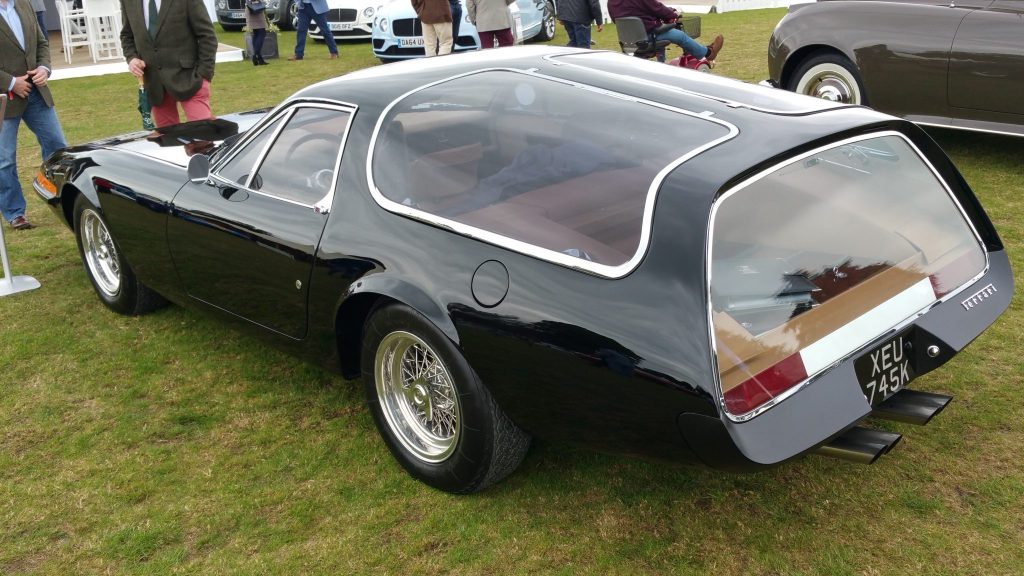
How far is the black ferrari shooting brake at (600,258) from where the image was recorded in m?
2.74

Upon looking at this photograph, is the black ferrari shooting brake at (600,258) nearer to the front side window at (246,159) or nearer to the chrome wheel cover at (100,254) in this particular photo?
the front side window at (246,159)

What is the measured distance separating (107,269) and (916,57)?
5.45 metres

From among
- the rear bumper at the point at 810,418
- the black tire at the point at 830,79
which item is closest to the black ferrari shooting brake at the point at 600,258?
the rear bumper at the point at 810,418

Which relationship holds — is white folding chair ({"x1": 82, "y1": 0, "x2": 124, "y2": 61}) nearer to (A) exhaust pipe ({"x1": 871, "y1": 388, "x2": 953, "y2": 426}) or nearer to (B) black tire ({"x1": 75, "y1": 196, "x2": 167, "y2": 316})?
(B) black tire ({"x1": 75, "y1": 196, "x2": 167, "y2": 316})

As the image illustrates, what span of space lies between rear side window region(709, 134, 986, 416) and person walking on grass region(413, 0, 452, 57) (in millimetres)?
8558

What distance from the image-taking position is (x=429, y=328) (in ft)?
10.6

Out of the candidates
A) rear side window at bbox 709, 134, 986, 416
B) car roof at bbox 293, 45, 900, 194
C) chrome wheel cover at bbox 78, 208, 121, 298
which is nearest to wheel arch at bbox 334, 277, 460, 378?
car roof at bbox 293, 45, 900, 194

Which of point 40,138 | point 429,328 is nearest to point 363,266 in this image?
point 429,328

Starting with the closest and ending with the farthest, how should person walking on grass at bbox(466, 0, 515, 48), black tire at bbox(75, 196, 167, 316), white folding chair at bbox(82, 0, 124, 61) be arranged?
black tire at bbox(75, 196, 167, 316) → person walking on grass at bbox(466, 0, 515, 48) → white folding chair at bbox(82, 0, 124, 61)

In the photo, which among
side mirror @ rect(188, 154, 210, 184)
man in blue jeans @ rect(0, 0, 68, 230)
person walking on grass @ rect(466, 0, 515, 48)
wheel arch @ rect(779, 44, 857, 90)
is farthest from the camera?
person walking on grass @ rect(466, 0, 515, 48)

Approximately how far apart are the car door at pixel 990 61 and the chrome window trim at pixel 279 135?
4.59 meters

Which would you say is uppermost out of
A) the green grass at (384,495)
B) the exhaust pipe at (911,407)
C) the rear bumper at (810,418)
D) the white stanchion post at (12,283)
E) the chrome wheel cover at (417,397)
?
the rear bumper at (810,418)

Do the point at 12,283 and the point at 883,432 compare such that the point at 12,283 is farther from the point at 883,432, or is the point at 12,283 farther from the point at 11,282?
the point at 883,432

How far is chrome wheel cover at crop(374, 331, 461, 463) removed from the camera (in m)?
3.42
